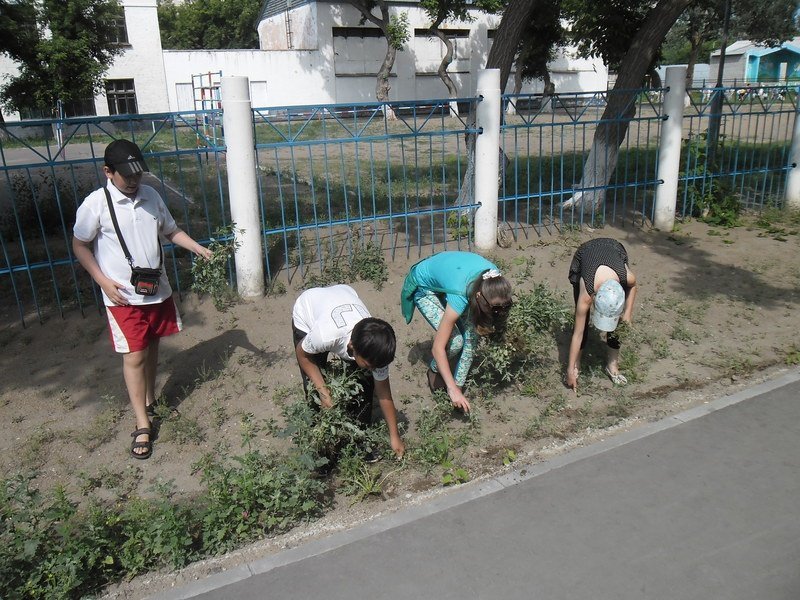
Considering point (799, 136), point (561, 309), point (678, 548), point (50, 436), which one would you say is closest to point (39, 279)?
point (50, 436)

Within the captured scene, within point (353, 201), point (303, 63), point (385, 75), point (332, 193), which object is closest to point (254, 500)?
point (353, 201)

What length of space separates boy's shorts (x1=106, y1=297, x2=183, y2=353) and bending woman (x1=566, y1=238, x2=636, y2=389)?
2.65 meters

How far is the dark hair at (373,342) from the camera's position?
3.22 meters

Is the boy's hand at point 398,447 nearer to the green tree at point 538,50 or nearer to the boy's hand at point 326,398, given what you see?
the boy's hand at point 326,398

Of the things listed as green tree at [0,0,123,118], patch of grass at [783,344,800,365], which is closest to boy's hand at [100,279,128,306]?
patch of grass at [783,344,800,365]

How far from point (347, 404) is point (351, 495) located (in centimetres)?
49

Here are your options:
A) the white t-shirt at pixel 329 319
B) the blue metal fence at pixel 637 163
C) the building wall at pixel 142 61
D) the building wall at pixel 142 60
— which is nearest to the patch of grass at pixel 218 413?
the white t-shirt at pixel 329 319

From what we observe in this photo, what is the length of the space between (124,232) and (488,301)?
2.07 m

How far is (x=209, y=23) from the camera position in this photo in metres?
52.6

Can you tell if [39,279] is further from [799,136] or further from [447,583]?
[799,136]

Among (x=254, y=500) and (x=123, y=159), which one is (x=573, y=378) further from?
(x=123, y=159)

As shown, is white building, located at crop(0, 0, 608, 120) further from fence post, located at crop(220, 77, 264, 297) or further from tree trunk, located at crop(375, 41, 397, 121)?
fence post, located at crop(220, 77, 264, 297)

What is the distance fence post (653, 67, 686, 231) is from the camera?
8.05 meters

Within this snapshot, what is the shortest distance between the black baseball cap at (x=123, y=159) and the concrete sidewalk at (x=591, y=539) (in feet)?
7.01
